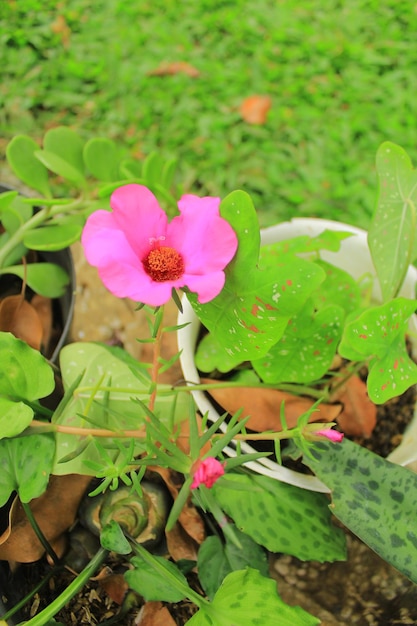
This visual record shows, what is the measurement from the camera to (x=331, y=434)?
535 mm

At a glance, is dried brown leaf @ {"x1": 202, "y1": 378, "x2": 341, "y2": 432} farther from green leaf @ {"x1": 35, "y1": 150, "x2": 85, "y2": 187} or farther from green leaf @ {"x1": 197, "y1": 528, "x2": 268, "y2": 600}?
green leaf @ {"x1": 35, "y1": 150, "x2": 85, "y2": 187}

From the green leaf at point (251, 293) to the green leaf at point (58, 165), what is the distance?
296mm

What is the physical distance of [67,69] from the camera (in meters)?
1.38

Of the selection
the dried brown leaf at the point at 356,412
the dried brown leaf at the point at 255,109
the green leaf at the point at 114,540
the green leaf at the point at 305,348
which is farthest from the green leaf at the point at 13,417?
the dried brown leaf at the point at 255,109

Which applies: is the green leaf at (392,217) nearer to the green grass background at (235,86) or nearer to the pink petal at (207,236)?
the pink petal at (207,236)

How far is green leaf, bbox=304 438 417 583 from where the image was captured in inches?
23.6

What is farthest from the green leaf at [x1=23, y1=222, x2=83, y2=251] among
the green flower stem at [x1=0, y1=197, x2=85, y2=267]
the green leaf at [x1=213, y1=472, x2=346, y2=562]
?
the green leaf at [x1=213, y1=472, x2=346, y2=562]

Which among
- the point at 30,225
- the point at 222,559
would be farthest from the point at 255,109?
the point at 222,559

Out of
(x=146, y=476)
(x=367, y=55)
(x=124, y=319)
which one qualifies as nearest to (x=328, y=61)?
(x=367, y=55)

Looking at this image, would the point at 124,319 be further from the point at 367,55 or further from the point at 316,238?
the point at 367,55

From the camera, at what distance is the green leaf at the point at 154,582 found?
2.12ft

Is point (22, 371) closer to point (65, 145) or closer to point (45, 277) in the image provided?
point (45, 277)

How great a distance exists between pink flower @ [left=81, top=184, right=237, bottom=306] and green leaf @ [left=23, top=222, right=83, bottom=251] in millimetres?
229

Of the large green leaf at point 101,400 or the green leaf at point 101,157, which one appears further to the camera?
the green leaf at point 101,157
